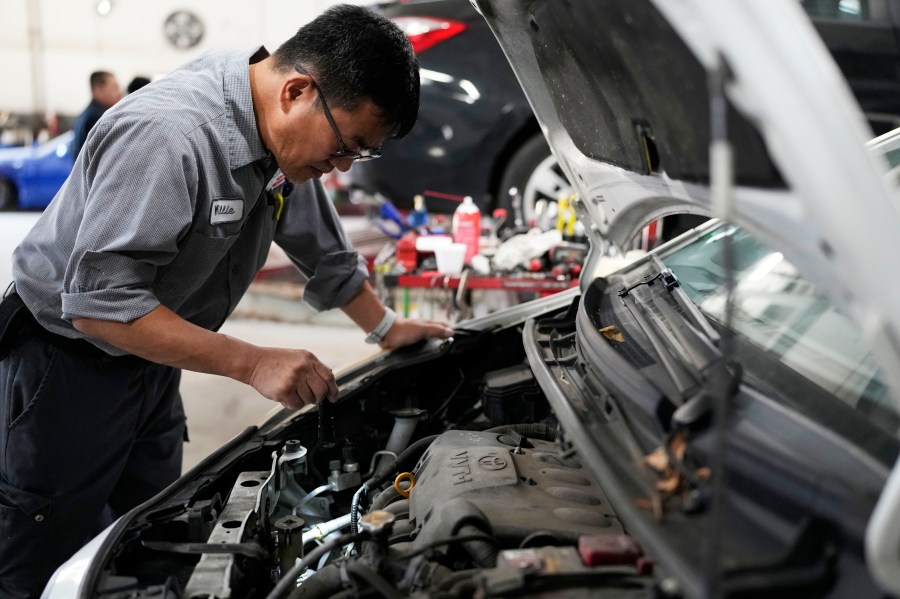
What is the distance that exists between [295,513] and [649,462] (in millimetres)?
934

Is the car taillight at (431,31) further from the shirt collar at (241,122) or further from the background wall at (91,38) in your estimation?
the background wall at (91,38)

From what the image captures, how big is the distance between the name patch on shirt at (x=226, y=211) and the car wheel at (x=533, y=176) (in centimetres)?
259

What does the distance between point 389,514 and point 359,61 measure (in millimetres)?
868

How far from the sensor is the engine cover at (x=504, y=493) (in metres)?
1.34

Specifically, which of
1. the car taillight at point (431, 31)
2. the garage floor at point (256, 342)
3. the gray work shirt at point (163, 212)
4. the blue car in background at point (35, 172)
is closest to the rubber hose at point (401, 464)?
the gray work shirt at point (163, 212)

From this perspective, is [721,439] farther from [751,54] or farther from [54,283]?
[54,283]

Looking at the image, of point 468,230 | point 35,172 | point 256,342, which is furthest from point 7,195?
point 468,230

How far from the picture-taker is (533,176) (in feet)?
14.4

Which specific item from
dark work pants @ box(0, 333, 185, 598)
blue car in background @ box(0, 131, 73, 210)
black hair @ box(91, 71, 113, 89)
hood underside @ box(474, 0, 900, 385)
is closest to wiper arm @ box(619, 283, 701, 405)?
hood underside @ box(474, 0, 900, 385)

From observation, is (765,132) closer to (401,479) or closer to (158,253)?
(401,479)

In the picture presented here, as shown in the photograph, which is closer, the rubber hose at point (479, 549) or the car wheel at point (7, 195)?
the rubber hose at point (479, 549)

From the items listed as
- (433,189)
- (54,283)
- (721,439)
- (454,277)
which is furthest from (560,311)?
(433,189)

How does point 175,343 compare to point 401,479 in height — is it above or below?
above

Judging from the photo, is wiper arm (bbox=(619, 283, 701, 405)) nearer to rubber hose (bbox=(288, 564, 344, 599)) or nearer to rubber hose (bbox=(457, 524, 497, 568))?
rubber hose (bbox=(457, 524, 497, 568))
